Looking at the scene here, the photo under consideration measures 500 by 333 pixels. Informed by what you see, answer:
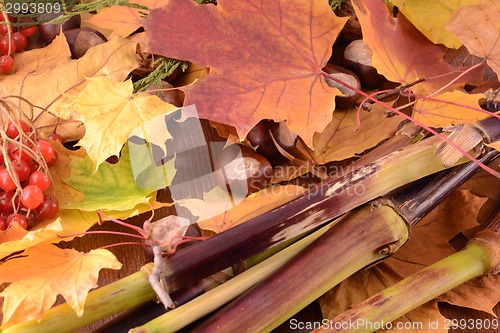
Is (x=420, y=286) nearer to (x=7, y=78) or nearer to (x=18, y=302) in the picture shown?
(x=18, y=302)

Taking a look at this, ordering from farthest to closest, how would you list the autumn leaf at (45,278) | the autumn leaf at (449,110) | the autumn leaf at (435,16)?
1. the autumn leaf at (435,16)
2. the autumn leaf at (449,110)
3. the autumn leaf at (45,278)

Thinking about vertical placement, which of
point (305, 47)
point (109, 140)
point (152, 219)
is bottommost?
point (152, 219)

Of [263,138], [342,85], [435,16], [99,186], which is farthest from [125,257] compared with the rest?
Result: [435,16]

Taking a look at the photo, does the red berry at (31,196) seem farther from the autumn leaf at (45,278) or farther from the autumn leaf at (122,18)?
the autumn leaf at (122,18)

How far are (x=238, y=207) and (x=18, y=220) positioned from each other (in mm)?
233

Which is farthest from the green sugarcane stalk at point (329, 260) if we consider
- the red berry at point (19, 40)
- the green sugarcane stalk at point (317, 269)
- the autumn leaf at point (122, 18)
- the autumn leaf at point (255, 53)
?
the red berry at point (19, 40)

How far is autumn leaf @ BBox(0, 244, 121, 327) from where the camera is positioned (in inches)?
22.0

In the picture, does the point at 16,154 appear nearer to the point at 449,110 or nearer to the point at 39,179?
the point at 39,179

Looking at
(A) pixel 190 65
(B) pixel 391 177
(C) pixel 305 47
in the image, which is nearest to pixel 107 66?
(A) pixel 190 65

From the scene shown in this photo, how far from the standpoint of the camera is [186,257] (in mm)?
607

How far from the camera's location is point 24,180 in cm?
68

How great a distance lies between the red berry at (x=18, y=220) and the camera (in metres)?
0.65

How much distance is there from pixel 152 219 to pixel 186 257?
5.8 inches

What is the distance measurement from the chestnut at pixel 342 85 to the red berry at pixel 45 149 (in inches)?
12.9
